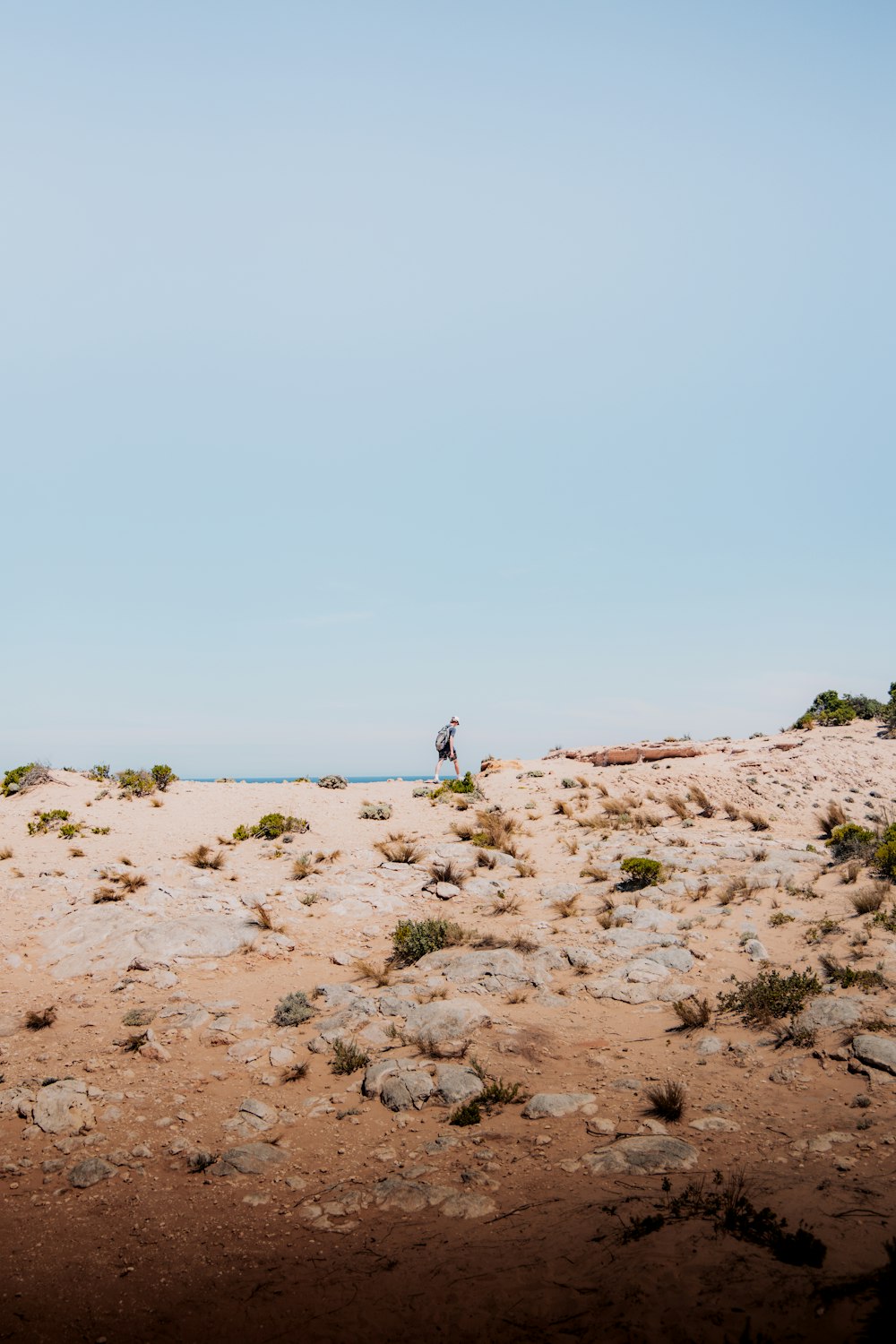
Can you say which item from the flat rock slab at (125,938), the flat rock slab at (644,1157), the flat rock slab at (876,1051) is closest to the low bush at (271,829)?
the flat rock slab at (125,938)

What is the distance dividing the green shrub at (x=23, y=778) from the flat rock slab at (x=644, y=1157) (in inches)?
975

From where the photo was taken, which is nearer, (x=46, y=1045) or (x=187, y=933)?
(x=46, y=1045)

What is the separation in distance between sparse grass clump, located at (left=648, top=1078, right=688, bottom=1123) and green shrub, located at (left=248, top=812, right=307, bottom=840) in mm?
14150

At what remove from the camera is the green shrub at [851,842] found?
1445cm

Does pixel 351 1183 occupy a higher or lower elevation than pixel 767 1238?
lower

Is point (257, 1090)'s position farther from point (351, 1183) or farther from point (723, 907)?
point (723, 907)

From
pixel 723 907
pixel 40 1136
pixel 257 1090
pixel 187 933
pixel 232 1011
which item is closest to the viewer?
pixel 40 1136

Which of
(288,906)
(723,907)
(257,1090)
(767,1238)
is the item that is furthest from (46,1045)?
(723,907)

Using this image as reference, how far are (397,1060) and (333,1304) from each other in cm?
364

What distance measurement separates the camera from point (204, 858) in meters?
16.6

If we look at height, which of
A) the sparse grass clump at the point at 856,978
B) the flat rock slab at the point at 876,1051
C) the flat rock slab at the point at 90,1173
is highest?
the sparse grass clump at the point at 856,978

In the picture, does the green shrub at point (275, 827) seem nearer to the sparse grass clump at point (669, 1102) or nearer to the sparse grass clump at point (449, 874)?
the sparse grass clump at point (449, 874)

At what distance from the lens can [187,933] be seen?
12.2 meters

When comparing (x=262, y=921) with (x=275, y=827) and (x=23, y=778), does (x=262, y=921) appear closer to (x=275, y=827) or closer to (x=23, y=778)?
(x=275, y=827)
